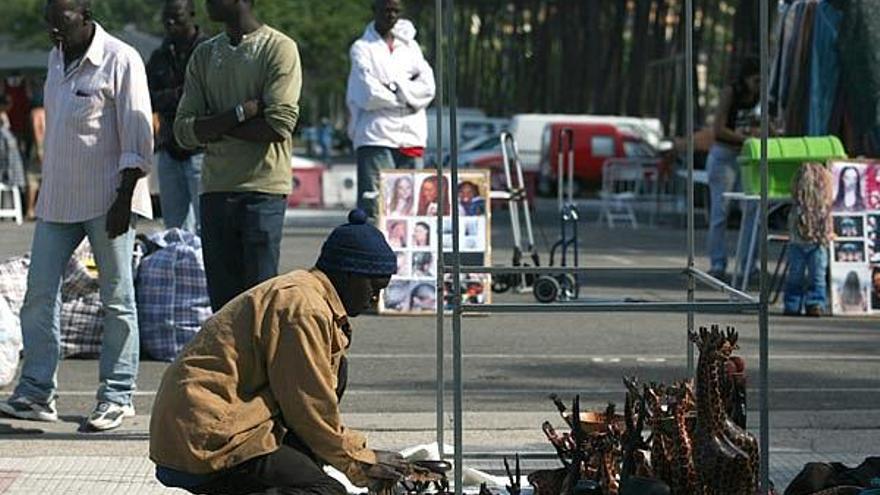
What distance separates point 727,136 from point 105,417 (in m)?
8.07

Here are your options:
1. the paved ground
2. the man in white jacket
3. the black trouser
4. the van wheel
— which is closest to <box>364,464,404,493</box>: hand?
the black trouser

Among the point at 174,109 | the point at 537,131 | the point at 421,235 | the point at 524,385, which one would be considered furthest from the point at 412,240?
the point at 537,131

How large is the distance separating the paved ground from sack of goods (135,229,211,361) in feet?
0.52

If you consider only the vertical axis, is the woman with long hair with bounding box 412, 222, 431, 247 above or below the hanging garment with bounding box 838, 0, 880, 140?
below

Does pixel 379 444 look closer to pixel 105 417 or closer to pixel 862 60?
pixel 105 417

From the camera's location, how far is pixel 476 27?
5934cm

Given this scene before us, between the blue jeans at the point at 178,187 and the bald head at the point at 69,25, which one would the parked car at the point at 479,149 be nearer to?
the blue jeans at the point at 178,187

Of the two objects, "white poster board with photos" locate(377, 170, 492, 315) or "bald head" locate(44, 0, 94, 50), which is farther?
"white poster board with photos" locate(377, 170, 492, 315)

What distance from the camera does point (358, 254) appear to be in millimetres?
5914

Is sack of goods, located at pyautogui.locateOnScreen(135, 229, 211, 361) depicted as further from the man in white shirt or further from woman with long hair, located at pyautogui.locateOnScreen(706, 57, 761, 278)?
woman with long hair, located at pyautogui.locateOnScreen(706, 57, 761, 278)

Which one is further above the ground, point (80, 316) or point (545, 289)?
point (80, 316)

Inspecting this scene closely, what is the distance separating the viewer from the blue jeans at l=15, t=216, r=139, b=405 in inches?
330

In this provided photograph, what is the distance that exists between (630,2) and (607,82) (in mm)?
2526

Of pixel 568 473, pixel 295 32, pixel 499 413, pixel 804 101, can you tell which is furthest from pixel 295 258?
pixel 295 32
